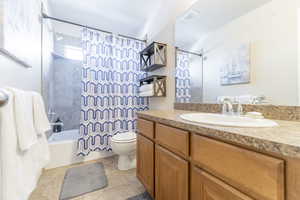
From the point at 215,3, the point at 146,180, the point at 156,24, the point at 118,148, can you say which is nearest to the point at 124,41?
the point at 156,24

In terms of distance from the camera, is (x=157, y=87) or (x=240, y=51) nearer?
(x=240, y=51)

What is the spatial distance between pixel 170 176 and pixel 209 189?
32 cm

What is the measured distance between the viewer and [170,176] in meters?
0.87

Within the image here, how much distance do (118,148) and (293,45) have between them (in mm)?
1774

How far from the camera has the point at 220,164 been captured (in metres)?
0.56

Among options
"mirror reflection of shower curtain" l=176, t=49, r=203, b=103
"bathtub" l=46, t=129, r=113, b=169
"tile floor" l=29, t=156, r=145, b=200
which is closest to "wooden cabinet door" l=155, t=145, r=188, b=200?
"tile floor" l=29, t=156, r=145, b=200

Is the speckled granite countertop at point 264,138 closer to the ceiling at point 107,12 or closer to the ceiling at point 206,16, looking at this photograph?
the ceiling at point 206,16

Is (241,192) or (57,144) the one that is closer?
(241,192)

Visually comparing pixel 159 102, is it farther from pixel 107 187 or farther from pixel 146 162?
pixel 107 187

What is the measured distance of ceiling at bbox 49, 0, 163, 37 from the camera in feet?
6.63

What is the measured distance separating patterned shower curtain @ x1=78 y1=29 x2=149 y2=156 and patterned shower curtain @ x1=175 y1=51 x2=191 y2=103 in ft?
2.58

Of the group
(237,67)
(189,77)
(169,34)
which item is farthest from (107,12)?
(237,67)

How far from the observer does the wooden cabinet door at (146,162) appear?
1091mm

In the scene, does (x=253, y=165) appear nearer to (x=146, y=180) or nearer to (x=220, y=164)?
(x=220, y=164)
